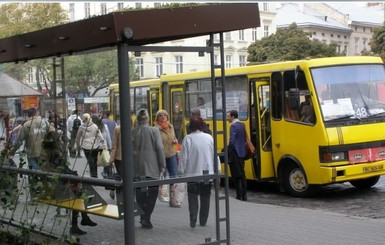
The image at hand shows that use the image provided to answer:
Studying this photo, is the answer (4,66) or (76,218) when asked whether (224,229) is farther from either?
(4,66)

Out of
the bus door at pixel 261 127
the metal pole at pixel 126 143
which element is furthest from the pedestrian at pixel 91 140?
the bus door at pixel 261 127

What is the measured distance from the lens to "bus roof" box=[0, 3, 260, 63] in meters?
5.68

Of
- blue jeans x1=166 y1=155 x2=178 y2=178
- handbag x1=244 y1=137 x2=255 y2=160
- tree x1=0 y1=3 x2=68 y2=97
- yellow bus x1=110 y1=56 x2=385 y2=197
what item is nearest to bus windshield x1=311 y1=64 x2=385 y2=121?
yellow bus x1=110 y1=56 x2=385 y2=197

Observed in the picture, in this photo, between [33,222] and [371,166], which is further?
[371,166]

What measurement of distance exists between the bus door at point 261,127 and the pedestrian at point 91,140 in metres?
5.85

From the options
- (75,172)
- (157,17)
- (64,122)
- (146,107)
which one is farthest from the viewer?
(64,122)

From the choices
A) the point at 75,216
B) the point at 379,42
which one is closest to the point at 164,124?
the point at 75,216

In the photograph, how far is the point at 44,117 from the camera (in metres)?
8.11

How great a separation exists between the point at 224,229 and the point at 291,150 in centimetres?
506

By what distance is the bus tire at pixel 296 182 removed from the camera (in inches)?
462

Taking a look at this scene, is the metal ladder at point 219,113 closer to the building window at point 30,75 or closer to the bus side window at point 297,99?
the building window at point 30,75

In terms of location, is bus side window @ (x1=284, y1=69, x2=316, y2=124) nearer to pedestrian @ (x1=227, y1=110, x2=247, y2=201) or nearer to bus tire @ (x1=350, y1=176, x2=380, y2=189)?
pedestrian @ (x1=227, y1=110, x2=247, y2=201)

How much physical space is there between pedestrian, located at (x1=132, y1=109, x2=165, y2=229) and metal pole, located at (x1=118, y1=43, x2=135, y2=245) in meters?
0.13

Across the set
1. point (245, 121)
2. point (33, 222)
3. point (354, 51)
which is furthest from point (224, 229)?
point (354, 51)
